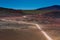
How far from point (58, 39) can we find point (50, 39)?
467mm

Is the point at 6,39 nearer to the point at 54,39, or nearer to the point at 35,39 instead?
the point at 35,39

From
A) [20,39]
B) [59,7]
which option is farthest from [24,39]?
[59,7]

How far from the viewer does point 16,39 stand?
44.4 ft

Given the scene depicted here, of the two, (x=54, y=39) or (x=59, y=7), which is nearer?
(x=54, y=39)

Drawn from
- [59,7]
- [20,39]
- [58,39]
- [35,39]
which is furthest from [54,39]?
[59,7]

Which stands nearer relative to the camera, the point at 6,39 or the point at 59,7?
the point at 6,39

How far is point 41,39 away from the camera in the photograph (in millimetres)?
13867

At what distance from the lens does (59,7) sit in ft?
243

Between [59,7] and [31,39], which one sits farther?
[59,7]

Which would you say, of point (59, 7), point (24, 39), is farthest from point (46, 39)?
point (59, 7)

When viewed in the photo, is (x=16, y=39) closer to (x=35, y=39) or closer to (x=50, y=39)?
(x=35, y=39)

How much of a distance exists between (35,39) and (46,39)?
640mm

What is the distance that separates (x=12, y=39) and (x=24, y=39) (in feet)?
2.34

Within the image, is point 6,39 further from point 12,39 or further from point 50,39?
point 50,39
